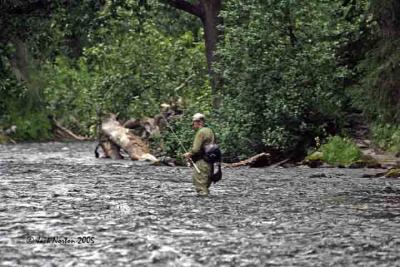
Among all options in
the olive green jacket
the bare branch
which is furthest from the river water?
the bare branch

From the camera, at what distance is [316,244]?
11070mm

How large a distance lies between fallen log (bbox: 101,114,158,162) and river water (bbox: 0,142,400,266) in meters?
10.4

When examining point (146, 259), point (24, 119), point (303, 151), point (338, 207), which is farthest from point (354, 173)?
point (24, 119)

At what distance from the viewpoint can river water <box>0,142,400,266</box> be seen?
10156 millimetres

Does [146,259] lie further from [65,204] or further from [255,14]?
[255,14]

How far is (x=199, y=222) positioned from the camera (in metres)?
13.2

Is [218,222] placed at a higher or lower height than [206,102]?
lower

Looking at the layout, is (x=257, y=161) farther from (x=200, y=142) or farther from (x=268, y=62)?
(x=200, y=142)

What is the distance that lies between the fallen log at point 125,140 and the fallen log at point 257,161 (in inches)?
218

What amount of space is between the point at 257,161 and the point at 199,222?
14.9 metres

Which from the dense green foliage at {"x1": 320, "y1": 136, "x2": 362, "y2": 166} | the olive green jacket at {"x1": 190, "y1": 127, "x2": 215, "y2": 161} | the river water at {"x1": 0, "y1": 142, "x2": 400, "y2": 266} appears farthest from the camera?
the dense green foliage at {"x1": 320, "y1": 136, "x2": 362, "y2": 166}

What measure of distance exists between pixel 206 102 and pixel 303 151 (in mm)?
5725

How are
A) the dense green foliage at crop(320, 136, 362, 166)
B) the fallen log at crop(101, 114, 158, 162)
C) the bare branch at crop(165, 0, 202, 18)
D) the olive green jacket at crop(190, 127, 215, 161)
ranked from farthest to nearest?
the bare branch at crop(165, 0, 202, 18)
the fallen log at crop(101, 114, 158, 162)
the dense green foliage at crop(320, 136, 362, 166)
the olive green jacket at crop(190, 127, 215, 161)

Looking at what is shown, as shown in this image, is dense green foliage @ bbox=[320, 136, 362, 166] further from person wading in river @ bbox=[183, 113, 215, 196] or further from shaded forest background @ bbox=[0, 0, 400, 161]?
person wading in river @ bbox=[183, 113, 215, 196]
